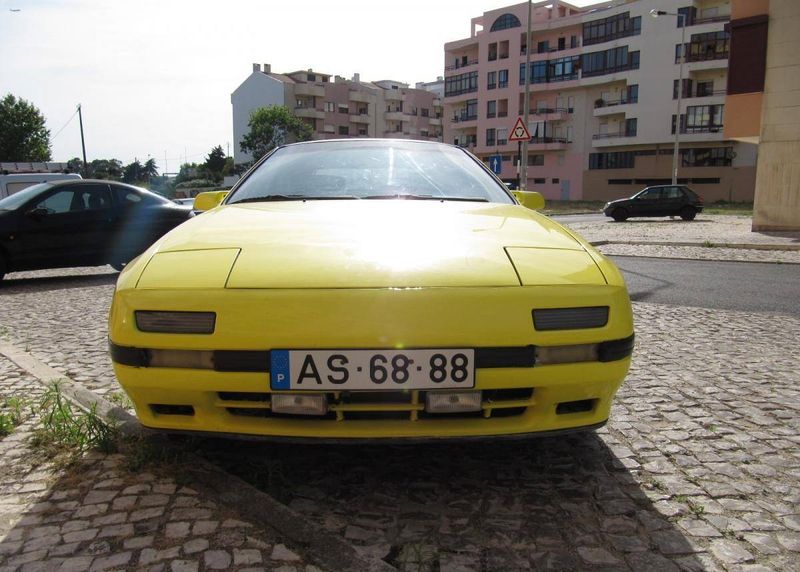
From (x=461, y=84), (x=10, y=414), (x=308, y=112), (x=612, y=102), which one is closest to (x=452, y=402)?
(x=10, y=414)

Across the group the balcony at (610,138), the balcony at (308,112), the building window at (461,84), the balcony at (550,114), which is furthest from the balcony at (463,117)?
the balcony at (308,112)

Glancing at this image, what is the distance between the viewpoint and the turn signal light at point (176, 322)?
6.72 ft

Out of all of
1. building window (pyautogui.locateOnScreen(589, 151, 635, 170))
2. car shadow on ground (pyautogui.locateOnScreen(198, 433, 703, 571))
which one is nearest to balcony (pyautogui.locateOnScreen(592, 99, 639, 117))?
building window (pyautogui.locateOnScreen(589, 151, 635, 170))

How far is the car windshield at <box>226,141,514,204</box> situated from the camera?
3.26 meters

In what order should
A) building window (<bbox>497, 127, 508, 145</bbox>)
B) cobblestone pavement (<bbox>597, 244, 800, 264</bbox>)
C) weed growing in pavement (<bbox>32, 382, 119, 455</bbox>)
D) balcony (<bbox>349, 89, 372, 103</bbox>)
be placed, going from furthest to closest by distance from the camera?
balcony (<bbox>349, 89, 372, 103</bbox>) < building window (<bbox>497, 127, 508, 145</bbox>) < cobblestone pavement (<bbox>597, 244, 800, 264</bbox>) < weed growing in pavement (<bbox>32, 382, 119, 455</bbox>)

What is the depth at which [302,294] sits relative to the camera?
2.04 m

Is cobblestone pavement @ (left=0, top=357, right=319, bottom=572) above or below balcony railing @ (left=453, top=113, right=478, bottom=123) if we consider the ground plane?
below

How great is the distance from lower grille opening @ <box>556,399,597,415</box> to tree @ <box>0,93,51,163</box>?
6282 cm

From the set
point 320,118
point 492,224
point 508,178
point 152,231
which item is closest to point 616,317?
point 492,224

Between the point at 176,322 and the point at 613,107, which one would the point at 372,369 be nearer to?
the point at 176,322

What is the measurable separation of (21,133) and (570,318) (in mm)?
66199

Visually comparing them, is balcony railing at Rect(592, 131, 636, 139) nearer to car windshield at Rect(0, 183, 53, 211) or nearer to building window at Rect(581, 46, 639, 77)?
building window at Rect(581, 46, 639, 77)

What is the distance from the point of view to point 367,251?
7.43ft

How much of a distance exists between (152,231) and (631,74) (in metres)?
50.2
